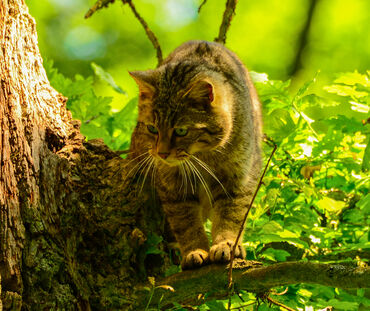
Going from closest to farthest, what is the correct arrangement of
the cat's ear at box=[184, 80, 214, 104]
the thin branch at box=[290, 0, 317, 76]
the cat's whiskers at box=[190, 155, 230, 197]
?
1. the cat's ear at box=[184, 80, 214, 104]
2. the cat's whiskers at box=[190, 155, 230, 197]
3. the thin branch at box=[290, 0, 317, 76]

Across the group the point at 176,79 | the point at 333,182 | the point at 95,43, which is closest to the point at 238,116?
the point at 176,79

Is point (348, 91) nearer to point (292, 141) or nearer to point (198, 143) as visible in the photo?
point (292, 141)

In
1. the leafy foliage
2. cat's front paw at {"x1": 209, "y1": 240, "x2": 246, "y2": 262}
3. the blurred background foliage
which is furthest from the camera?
the blurred background foliage

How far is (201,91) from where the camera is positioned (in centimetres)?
272

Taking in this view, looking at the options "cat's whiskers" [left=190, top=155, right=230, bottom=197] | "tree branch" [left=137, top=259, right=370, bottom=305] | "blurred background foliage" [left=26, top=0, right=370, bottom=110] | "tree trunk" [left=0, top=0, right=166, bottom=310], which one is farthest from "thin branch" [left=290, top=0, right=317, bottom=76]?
"tree branch" [left=137, top=259, right=370, bottom=305]

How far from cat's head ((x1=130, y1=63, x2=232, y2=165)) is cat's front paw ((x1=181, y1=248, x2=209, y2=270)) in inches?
20.9

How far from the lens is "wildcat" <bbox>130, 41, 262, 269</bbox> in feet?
9.06

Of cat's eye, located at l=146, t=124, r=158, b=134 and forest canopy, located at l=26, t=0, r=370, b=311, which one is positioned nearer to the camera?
forest canopy, located at l=26, t=0, r=370, b=311

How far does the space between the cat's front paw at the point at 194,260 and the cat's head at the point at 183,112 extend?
53cm

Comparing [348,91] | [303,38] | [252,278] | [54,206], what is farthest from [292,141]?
[303,38]

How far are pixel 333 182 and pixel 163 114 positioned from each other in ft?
3.40

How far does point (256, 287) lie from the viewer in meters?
1.94

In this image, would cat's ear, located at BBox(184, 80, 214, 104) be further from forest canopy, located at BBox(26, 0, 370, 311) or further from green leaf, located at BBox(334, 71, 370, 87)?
green leaf, located at BBox(334, 71, 370, 87)

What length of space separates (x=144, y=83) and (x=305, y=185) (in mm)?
1030
